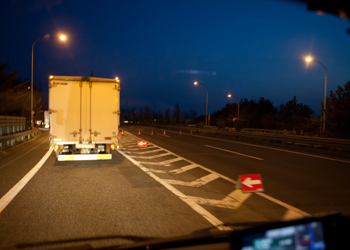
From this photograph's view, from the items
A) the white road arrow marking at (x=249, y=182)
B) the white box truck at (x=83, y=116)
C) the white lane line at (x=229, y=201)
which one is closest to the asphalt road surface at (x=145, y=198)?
the white lane line at (x=229, y=201)

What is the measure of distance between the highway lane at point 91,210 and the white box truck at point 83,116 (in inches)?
74.4

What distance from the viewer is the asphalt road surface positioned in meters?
5.51

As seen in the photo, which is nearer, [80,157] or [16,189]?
[16,189]

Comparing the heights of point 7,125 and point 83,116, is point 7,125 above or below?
below

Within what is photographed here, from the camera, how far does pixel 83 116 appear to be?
1278 centimetres

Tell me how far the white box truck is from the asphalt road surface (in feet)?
2.34

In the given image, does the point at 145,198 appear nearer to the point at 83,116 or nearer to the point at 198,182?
the point at 198,182

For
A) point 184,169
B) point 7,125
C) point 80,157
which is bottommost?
point 184,169

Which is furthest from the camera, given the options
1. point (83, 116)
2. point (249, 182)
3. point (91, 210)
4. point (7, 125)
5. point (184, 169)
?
point (7, 125)

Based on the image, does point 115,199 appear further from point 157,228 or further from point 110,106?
point 110,106

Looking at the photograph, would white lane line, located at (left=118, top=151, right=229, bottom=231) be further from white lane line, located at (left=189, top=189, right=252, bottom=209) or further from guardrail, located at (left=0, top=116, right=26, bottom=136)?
guardrail, located at (left=0, top=116, right=26, bottom=136)

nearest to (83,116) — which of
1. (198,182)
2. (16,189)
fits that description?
(16,189)

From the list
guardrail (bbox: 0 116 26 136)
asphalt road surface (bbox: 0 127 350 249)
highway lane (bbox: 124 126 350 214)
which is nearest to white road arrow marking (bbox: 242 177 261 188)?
asphalt road surface (bbox: 0 127 350 249)

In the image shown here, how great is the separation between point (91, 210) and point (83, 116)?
681 cm
